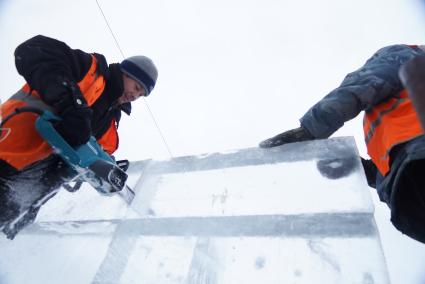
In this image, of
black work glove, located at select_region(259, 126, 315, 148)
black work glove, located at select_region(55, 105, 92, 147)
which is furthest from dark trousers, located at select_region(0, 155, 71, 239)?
black work glove, located at select_region(259, 126, 315, 148)

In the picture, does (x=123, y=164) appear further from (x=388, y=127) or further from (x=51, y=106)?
(x=388, y=127)

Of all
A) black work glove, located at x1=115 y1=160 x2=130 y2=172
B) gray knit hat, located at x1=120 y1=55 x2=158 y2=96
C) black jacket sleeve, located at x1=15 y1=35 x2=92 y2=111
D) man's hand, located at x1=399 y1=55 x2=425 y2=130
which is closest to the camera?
man's hand, located at x1=399 y1=55 x2=425 y2=130

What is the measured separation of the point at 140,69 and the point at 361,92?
124cm

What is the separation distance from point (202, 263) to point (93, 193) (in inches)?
47.4

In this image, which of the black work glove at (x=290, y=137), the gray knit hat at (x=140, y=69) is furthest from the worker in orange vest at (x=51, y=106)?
the black work glove at (x=290, y=137)

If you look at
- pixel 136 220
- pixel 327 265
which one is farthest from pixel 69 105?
pixel 327 265

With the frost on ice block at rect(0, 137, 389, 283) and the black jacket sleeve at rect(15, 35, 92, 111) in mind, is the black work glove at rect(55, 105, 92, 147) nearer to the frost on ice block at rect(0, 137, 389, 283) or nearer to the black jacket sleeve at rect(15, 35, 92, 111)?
the black jacket sleeve at rect(15, 35, 92, 111)

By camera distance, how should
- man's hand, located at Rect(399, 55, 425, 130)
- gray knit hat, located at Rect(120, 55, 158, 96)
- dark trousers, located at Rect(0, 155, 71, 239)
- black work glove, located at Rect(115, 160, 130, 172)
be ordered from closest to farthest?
man's hand, located at Rect(399, 55, 425, 130) → dark trousers, located at Rect(0, 155, 71, 239) → gray knit hat, located at Rect(120, 55, 158, 96) → black work glove, located at Rect(115, 160, 130, 172)

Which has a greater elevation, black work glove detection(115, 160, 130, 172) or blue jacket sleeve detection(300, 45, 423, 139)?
blue jacket sleeve detection(300, 45, 423, 139)

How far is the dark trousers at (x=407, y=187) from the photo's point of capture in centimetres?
143

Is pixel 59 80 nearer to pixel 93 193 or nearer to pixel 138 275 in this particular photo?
pixel 138 275

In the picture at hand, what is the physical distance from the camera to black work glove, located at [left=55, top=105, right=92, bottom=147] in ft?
4.67

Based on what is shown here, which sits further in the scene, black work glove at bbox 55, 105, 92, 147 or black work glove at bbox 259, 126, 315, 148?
black work glove at bbox 259, 126, 315, 148

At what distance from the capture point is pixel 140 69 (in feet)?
6.38
